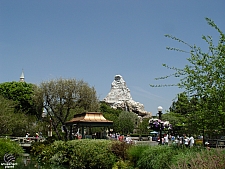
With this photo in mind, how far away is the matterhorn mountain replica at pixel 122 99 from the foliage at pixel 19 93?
6725 centimetres

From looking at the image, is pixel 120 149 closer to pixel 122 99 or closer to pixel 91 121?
pixel 91 121

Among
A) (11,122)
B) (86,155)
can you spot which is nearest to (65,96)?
(11,122)

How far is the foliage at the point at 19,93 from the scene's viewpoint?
164 feet

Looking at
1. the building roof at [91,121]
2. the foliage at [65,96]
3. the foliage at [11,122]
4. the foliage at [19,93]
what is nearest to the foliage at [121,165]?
the building roof at [91,121]

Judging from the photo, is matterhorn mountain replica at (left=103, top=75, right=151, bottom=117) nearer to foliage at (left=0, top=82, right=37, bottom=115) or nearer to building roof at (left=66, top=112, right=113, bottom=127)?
foliage at (left=0, top=82, right=37, bottom=115)

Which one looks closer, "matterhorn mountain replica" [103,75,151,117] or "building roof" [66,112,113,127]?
"building roof" [66,112,113,127]

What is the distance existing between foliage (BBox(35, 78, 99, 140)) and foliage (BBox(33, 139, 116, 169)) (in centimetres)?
1337

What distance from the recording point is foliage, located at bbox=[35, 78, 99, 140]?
35.5m

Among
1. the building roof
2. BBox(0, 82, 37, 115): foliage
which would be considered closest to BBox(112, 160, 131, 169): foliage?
the building roof

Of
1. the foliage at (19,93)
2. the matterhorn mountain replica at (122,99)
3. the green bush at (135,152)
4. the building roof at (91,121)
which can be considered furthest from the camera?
the matterhorn mountain replica at (122,99)

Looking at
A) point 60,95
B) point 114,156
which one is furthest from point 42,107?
point 114,156

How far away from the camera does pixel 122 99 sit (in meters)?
125

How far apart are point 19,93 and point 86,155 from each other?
35.5m

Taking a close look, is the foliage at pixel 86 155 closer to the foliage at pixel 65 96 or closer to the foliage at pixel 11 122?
the foliage at pixel 65 96
